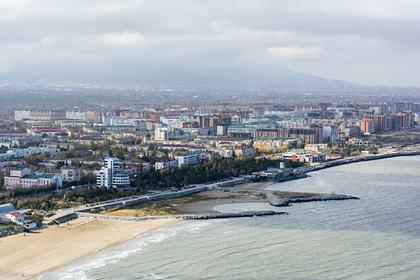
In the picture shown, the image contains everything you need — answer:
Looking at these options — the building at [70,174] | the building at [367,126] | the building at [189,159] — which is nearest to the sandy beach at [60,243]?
the building at [70,174]

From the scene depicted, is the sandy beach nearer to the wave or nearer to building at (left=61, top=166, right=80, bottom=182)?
the wave

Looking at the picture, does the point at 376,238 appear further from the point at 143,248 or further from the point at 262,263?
the point at 143,248

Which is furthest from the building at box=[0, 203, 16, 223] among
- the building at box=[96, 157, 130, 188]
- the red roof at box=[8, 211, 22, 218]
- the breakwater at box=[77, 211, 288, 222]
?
the building at box=[96, 157, 130, 188]

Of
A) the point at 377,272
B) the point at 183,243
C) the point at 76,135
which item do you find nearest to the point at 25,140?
the point at 76,135

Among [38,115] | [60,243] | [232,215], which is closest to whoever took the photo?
[60,243]

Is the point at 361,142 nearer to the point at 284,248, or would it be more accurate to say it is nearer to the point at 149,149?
the point at 149,149

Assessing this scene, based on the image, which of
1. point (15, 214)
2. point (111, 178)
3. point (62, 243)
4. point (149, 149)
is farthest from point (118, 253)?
point (149, 149)

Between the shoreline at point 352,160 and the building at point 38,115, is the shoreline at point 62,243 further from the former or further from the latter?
the building at point 38,115
